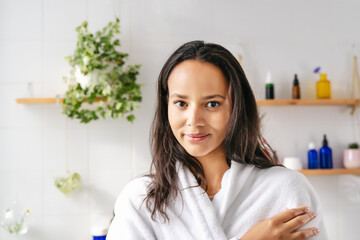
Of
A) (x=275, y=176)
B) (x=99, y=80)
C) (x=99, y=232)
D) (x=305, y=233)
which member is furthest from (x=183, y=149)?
(x=99, y=232)

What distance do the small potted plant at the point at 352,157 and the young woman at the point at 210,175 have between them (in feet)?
4.30

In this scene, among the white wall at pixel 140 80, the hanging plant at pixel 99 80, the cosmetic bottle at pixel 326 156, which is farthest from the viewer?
the cosmetic bottle at pixel 326 156

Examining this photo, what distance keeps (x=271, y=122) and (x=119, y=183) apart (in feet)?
2.99

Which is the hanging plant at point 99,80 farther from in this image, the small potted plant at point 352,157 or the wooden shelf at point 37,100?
the small potted plant at point 352,157

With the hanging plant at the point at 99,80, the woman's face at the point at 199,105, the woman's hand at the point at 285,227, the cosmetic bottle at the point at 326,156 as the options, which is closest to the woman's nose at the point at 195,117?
the woman's face at the point at 199,105

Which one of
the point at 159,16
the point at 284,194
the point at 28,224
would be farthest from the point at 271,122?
the point at 28,224

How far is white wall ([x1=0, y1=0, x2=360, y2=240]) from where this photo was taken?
200 centimetres

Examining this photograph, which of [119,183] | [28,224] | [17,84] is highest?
[17,84]

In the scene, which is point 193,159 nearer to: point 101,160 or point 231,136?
point 231,136

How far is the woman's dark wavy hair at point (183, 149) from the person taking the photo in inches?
34.0

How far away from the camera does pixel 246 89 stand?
2.94ft

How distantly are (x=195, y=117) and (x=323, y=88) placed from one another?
1.50m

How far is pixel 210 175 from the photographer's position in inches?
37.8

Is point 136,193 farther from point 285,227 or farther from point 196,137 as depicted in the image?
point 285,227
